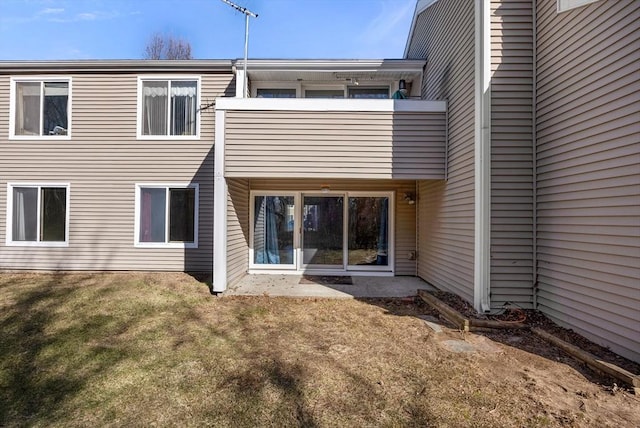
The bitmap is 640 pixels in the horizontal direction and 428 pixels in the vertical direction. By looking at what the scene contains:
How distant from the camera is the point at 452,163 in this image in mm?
6500

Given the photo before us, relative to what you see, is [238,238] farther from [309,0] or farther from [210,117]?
[309,0]

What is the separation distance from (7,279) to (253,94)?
23.4ft

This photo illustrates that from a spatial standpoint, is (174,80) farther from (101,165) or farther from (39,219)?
(39,219)

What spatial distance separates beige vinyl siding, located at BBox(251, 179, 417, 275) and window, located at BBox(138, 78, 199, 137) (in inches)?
88.3

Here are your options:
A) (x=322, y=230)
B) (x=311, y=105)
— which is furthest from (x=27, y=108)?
(x=322, y=230)

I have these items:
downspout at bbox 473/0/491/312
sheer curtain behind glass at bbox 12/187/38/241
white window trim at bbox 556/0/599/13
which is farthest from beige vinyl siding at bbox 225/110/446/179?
sheer curtain behind glass at bbox 12/187/38/241

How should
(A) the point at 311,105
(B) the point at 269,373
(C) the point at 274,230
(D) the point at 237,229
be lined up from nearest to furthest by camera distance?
(B) the point at 269,373, (A) the point at 311,105, (D) the point at 237,229, (C) the point at 274,230

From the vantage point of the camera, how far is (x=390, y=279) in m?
8.38

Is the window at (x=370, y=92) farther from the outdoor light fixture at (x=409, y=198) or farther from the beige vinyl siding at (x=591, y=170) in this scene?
the beige vinyl siding at (x=591, y=170)

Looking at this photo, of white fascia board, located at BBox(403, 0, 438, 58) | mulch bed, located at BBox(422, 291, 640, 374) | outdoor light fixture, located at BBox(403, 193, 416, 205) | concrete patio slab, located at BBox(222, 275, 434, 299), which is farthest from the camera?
outdoor light fixture, located at BBox(403, 193, 416, 205)

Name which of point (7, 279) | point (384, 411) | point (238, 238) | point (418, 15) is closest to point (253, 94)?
point (238, 238)

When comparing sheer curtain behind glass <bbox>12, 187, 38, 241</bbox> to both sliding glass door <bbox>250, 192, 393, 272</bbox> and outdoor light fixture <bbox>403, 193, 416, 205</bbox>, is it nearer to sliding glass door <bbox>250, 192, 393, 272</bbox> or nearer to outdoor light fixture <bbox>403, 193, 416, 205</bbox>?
sliding glass door <bbox>250, 192, 393, 272</bbox>

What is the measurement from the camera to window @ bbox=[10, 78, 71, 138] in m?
8.80

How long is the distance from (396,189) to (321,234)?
2.25 meters
